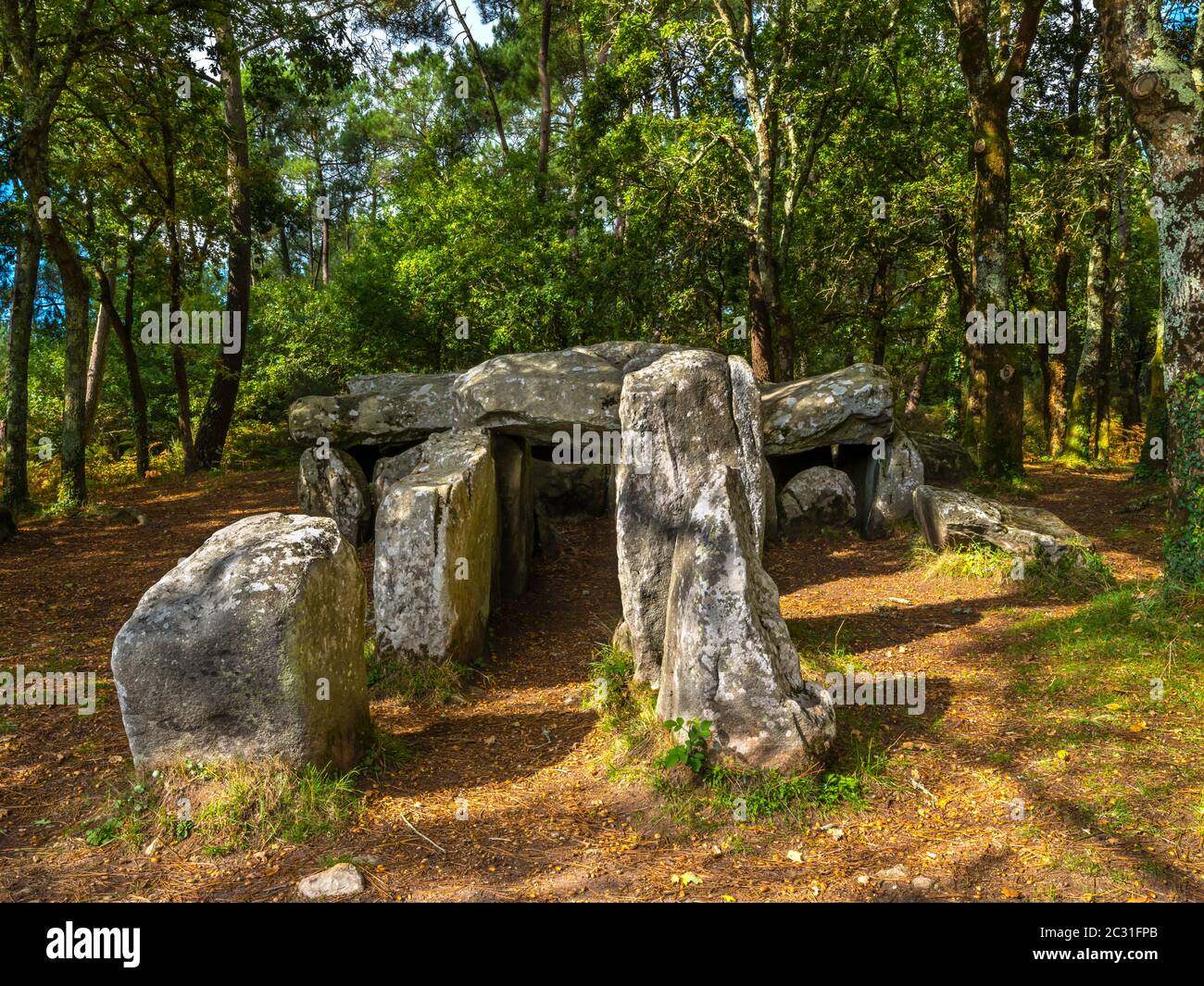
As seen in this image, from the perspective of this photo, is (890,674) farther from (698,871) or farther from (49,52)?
(49,52)

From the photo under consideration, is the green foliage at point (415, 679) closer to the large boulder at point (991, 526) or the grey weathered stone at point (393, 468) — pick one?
the grey weathered stone at point (393, 468)

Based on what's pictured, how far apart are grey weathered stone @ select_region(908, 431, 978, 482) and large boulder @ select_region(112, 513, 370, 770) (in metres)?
9.28

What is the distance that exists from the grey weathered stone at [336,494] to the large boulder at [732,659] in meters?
6.19

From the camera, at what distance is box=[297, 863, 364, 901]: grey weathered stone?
399 centimetres

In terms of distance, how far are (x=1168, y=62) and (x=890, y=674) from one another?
485 centimetres

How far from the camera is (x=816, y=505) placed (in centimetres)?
1076

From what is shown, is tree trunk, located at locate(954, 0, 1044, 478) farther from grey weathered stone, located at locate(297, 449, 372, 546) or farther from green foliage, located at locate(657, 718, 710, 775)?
green foliage, located at locate(657, 718, 710, 775)

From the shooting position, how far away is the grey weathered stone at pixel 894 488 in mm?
10391

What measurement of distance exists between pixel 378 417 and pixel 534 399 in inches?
105

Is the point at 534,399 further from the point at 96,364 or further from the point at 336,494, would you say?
the point at 96,364

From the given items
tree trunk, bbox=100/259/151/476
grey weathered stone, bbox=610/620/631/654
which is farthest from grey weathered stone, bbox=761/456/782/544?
tree trunk, bbox=100/259/151/476

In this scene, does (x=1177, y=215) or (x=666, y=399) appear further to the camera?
(x=1177, y=215)

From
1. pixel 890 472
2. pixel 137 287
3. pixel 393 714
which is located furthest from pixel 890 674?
pixel 137 287

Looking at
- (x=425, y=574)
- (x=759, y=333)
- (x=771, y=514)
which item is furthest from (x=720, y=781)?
(x=759, y=333)
